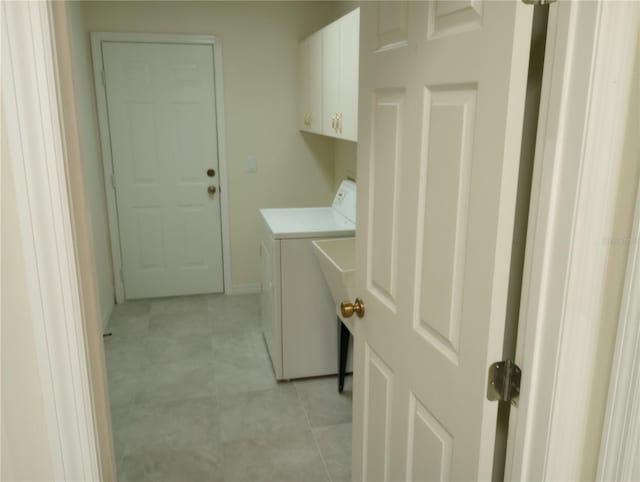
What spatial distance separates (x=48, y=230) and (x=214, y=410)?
204cm

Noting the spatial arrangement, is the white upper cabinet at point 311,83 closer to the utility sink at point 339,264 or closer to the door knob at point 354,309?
the utility sink at point 339,264

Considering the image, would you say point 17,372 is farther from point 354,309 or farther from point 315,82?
point 315,82

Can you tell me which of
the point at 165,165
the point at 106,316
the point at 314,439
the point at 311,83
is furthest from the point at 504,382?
the point at 165,165

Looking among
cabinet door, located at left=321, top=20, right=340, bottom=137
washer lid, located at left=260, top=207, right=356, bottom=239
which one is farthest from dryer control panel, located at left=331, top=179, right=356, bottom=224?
cabinet door, located at left=321, top=20, right=340, bottom=137

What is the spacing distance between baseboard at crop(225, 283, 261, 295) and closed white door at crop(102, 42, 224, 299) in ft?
0.33

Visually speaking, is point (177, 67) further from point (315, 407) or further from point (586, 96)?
point (586, 96)

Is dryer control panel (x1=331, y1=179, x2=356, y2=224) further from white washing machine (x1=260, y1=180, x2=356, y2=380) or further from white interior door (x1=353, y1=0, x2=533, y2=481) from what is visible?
white interior door (x1=353, y1=0, x2=533, y2=481)

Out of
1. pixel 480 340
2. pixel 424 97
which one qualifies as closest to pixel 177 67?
pixel 424 97

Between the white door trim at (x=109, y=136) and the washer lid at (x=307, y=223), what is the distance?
105 cm

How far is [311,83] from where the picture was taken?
3.64 metres

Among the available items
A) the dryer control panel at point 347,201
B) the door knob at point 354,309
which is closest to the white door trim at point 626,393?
the door knob at point 354,309

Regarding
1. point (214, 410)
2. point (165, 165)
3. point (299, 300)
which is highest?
point (165, 165)

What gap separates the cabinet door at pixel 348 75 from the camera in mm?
2654

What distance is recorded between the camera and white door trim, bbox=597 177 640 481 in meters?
0.83
